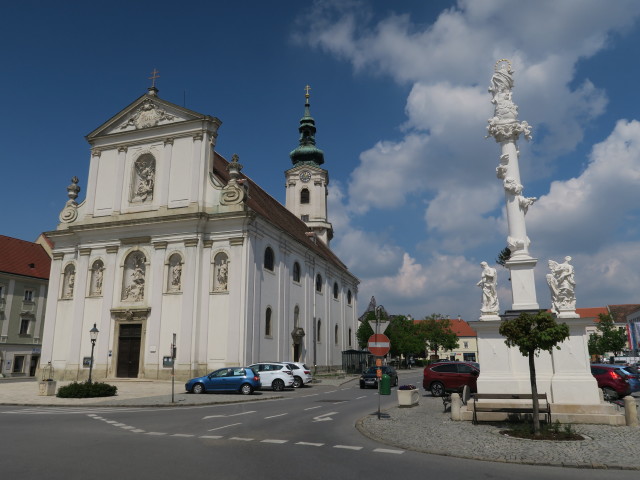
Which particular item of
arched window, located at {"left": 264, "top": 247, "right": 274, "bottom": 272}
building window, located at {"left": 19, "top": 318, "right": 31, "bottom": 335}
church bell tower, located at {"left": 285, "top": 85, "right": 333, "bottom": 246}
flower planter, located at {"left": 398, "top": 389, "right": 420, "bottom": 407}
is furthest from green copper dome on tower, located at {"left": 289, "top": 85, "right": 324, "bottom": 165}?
flower planter, located at {"left": 398, "top": 389, "right": 420, "bottom": 407}

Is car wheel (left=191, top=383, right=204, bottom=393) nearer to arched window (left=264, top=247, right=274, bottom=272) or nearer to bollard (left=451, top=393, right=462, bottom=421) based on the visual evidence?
arched window (left=264, top=247, right=274, bottom=272)

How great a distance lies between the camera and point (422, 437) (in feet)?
35.6

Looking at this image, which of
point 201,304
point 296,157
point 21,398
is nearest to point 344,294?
point 296,157

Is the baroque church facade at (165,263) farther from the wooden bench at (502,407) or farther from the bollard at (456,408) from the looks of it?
the wooden bench at (502,407)

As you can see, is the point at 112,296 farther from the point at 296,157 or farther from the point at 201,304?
the point at 296,157

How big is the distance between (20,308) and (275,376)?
30.8 metres

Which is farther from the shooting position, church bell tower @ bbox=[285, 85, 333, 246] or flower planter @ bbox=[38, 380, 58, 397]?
church bell tower @ bbox=[285, 85, 333, 246]

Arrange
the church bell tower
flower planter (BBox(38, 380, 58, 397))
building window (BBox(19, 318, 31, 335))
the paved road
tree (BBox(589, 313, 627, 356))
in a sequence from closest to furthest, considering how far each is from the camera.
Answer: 1. the paved road
2. flower planter (BBox(38, 380, 58, 397))
3. building window (BBox(19, 318, 31, 335))
4. the church bell tower
5. tree (BBox(589, 313, 627, 356))

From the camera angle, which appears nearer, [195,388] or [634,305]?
[195,388]

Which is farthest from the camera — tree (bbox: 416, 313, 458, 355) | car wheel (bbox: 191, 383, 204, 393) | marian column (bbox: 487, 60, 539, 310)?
tree (bbox: 416, 313, 458, 355)

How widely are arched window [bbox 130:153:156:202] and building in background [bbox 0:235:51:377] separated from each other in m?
17.7

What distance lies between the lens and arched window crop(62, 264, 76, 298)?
36.1 metres

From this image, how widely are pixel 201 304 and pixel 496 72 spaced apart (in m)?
22.1

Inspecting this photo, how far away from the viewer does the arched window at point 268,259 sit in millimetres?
34531
